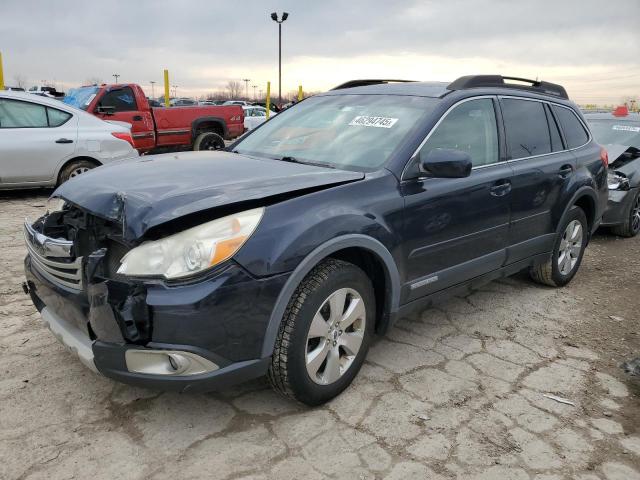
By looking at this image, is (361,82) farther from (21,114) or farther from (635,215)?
(21,114)

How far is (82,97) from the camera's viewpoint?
431 inches

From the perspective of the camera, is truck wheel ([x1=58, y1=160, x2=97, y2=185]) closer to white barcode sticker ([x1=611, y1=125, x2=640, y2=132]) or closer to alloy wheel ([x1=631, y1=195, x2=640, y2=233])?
alloy wheel ([x1=631, y1=195, x2=640, y2=233])

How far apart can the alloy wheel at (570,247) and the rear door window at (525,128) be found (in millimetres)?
813

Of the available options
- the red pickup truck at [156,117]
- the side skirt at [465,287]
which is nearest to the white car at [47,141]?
the red pickup truck at [156,117]

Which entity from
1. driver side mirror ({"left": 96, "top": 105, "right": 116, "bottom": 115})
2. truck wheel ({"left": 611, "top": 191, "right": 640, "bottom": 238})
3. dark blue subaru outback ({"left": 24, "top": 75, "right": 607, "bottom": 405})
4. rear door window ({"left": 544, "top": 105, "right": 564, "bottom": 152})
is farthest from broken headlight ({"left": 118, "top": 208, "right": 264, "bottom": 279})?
driver side mirror ({"left": 96, "top": 105, "right": 116, "bottom": 115})

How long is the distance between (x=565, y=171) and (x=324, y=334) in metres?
2.78

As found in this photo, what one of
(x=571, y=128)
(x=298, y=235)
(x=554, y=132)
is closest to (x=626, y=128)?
(x=571, y=128)

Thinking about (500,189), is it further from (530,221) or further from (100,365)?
(100,365)

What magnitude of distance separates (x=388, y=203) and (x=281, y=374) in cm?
108

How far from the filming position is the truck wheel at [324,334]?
2484 millimetres

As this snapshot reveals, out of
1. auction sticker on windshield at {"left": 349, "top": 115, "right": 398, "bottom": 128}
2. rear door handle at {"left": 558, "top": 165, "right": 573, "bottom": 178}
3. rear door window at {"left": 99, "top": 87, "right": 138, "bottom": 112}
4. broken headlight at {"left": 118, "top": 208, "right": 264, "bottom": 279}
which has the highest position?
rear door window at {"left": 99, "top": 87, "right": 138, "bottom": 112}

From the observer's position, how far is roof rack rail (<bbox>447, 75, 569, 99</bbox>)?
3645mm

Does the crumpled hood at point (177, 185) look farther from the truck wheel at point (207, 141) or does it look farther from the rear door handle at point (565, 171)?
the truck wheel at point (207, 141)

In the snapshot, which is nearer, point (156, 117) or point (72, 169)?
point (72, 169)
